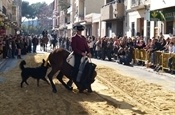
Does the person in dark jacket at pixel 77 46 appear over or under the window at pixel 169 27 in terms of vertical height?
under

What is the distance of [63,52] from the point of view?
39.2ft

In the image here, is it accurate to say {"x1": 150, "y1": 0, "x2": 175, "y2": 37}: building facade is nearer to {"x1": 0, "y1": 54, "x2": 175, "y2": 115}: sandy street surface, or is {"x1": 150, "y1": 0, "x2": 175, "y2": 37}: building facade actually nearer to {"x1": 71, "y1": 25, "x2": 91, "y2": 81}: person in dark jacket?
{"x1": 0, "y1": 54, "x2": 175, "y2": 115}: sandy street surface

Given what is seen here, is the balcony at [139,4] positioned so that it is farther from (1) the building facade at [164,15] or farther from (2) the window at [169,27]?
(2) the window at [169,27]

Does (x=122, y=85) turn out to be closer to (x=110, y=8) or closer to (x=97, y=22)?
(x=110, y=8)

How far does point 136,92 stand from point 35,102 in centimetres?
350

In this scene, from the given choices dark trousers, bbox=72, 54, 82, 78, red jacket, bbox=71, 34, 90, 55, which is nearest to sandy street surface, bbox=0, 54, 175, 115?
dark trousers, bbox=72, 54, 82, 78

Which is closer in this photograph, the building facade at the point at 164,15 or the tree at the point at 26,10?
the building facade at the point at 164,15

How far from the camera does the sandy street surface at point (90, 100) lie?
9.03 meters

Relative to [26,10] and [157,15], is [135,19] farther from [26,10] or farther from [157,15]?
[26,10]

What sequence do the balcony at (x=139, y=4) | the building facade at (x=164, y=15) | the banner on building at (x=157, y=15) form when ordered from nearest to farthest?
the building facade at (x=164, y=15) < the banner on building at (x=157, y=15) < the balcony at (x=139, y=4)

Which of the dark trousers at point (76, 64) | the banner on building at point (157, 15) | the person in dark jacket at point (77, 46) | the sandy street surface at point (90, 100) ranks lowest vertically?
the sandy street surface at point (90, 100)

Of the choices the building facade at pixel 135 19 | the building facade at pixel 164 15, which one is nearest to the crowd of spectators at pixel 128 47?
the building facade at pixel 164 15

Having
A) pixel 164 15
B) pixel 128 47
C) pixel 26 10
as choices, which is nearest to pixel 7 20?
pixel 128 47

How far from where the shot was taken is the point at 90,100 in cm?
1043
